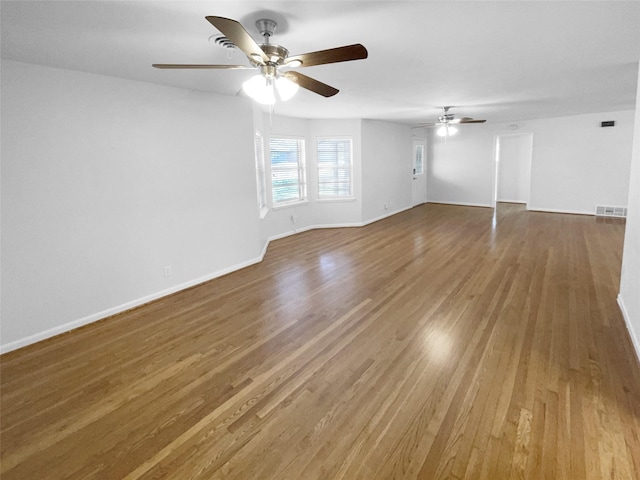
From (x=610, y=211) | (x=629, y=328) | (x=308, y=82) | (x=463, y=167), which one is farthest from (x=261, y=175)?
(x=610, y=211)

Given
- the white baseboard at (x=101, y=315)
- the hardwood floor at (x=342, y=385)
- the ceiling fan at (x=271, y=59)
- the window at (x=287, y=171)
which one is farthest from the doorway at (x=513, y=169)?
the ceiling fan at (x=271, y=59)

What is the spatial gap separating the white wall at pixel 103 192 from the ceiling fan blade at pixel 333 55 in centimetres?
223

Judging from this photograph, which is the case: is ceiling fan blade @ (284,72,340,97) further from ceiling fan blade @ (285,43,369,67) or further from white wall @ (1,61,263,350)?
white wall @ (1,61,263,350)

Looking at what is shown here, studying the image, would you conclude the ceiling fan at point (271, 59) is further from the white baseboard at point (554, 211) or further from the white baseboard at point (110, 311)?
the white baseboard at point (554, 211)

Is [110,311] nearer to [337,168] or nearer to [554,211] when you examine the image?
[337,168]

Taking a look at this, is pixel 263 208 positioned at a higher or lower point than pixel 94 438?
higher

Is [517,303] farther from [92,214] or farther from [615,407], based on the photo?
[92,214]

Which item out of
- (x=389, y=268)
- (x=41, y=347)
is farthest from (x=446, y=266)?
(x=41, y=347)

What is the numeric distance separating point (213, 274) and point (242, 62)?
8.64 feet

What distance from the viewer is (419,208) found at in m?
9.63

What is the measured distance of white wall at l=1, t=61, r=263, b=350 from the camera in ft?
9.09

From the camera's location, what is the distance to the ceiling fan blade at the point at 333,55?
1800 mm

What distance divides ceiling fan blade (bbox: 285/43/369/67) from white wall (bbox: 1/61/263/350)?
223 cm

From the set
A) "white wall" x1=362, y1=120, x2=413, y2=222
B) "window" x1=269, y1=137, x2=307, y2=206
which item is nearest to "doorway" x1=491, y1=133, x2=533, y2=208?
"white wall" x1=362, y1=120, x2=413, y2=222
